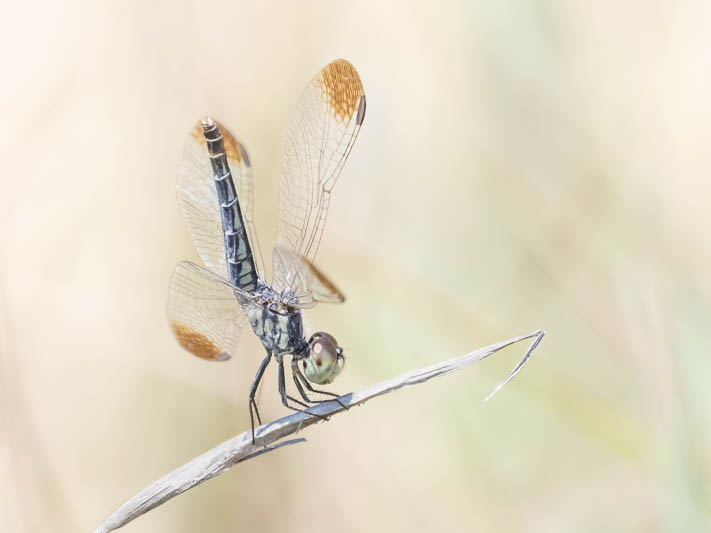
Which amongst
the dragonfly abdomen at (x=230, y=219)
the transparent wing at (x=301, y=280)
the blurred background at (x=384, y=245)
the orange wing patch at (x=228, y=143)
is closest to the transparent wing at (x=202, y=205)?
the orange wing patch at (x=228, y=143)

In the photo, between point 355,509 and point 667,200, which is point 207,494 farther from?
point 667,200

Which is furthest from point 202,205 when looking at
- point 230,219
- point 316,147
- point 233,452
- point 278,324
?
point 233,452

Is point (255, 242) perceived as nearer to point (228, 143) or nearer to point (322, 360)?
point (228, 143)

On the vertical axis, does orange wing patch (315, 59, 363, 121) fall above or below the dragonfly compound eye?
above

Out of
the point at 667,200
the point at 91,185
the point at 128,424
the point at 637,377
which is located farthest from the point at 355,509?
Answer: the point at 91,185

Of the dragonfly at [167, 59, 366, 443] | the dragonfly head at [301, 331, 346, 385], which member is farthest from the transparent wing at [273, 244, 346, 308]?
the dragonfly head at [301, 331, 346, 385]

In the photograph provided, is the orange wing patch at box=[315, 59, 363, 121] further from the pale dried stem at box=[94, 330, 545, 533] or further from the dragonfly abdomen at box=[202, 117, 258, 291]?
the pale dried stem at box=[94, 330, 545, 533]

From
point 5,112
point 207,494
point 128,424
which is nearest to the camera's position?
point 207,494
